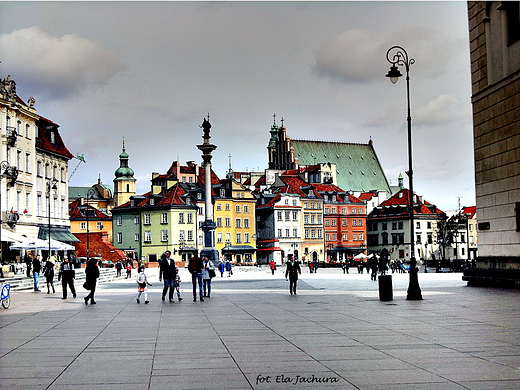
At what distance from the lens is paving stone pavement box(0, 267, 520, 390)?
34.2 feet

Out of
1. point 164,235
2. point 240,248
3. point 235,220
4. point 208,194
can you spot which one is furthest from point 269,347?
point 235,220

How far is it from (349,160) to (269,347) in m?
157

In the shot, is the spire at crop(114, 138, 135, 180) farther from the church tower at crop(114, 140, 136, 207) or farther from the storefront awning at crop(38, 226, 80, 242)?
the storefront awning at crop(38, 226, 80, 242)

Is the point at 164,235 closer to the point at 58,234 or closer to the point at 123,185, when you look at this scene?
the point at 58,234

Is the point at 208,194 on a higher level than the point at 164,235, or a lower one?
higher

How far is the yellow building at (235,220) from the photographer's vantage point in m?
127

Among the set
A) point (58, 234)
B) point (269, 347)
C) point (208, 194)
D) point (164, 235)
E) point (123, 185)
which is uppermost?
point (123, 185)

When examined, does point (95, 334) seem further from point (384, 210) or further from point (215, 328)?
point (384, 210)

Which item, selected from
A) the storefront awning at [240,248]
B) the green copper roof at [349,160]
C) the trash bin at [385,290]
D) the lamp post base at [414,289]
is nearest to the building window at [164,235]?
the storefront awning at [240,248]

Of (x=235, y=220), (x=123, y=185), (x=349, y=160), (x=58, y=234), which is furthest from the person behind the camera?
(x=123, y=185)

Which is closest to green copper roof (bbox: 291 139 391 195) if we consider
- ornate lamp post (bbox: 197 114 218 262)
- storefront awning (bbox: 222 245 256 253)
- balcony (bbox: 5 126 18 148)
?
storefront awning (bbox: 222 245 256 253)

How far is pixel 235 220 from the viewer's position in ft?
424

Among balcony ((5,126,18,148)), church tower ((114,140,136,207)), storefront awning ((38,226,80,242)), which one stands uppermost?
church tower ((114,140,136,207))

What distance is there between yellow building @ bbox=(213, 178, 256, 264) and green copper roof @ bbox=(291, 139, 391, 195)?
3536 cm
